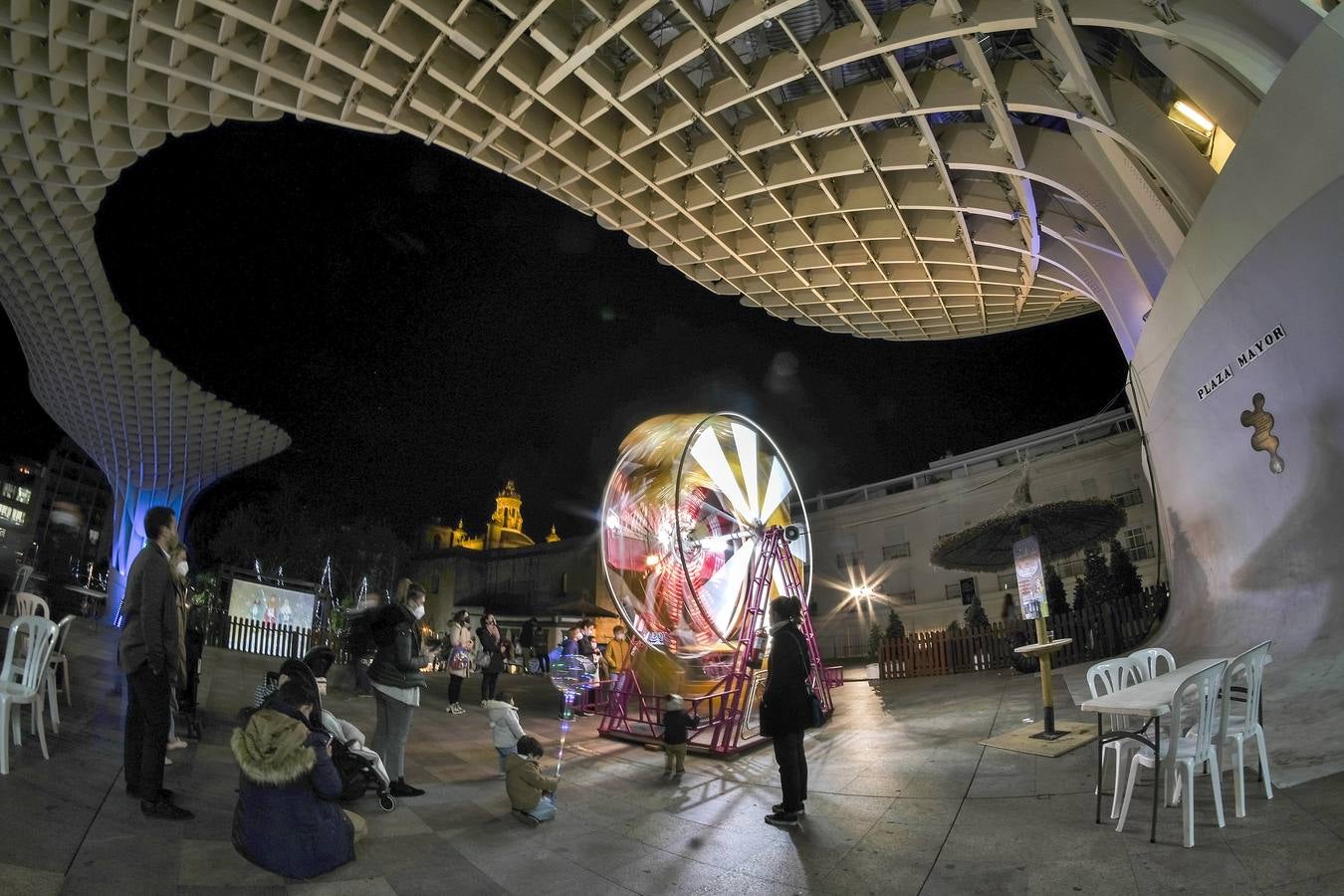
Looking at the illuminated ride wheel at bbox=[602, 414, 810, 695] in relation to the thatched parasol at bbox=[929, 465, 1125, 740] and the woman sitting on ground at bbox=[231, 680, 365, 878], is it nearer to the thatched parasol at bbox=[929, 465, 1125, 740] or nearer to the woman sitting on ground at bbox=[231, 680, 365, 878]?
the thatched parasol at bbox=[929, 465, 1125, 740]

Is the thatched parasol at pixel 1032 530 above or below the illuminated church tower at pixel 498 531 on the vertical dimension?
below

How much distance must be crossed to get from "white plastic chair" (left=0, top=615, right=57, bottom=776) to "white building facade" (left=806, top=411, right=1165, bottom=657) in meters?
23.4

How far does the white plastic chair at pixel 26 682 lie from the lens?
438 cm

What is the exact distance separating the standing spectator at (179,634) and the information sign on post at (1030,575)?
7915 mm

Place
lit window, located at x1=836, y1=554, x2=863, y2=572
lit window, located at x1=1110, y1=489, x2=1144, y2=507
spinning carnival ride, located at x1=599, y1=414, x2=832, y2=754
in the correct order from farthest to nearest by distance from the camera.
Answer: lit window, located at x1=836, y1=554, x2=863, y2=572 → lit window, located at x1=1110, y1=489, x2=1144, y2=507 → spinning carnival ride, located at x1=599, y1=414, x2=832, y2=754

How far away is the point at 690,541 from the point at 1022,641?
30.6 ft

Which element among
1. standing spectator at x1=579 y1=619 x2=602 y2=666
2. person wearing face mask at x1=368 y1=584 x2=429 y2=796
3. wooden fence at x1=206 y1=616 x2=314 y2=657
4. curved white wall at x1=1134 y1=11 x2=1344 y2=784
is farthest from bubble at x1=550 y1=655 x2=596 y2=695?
wooden fence at x1=206 y1=616 x2=314 y2=657

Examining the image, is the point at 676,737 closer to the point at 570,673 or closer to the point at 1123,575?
the point at 570,673

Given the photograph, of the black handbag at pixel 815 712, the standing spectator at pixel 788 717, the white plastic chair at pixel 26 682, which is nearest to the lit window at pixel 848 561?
the standing spectator at pixel 788 717

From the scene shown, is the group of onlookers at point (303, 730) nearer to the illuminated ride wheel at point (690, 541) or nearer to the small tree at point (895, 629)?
the illuminated ride wheel at point (690, 541)

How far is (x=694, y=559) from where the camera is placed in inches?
385

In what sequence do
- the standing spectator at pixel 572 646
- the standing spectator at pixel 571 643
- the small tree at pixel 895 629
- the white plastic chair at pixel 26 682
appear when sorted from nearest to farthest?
the white plastic chair at pixel 26 682
the standing spectator at pixel 572 646
the standing spectator at pixel 571 643
the small tree at pixel 895 629

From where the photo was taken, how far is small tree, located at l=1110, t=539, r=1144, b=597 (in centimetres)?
1669

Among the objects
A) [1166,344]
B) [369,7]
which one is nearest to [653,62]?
[369,7]
